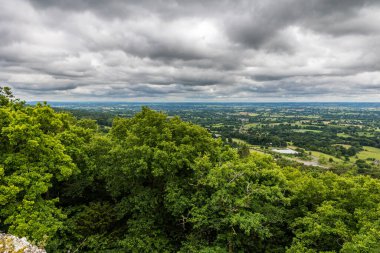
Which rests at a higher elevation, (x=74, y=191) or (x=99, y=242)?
(x=74, y=191)

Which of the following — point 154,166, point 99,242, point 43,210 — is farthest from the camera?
point 154,166

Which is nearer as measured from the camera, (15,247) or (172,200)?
(15,247)

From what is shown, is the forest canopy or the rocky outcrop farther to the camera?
the forest canopy

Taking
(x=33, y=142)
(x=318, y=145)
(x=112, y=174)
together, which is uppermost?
(x=33, y=142)

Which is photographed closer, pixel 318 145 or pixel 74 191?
pixel 74 191

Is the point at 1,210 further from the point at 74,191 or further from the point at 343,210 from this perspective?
the point at 343,210

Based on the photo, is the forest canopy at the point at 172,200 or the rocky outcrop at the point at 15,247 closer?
the rocky outcrop at the point at 15,247

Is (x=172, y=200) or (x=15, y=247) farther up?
(x=15, y=247)

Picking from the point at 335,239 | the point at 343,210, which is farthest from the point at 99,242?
the point at 343,210
